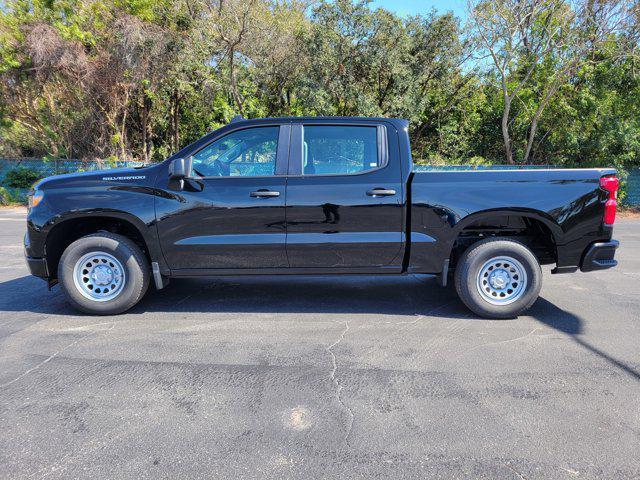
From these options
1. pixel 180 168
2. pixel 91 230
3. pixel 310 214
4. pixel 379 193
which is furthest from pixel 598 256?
pixel 91 230

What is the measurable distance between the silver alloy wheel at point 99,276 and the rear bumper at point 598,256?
4.74 metres

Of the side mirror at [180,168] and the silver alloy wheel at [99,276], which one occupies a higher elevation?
the side mirror at [180,168]

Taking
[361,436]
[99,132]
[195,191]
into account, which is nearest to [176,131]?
[99,132]

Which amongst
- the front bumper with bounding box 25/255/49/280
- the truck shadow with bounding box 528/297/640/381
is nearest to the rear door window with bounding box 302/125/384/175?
the truck shadow with bounding box 528/297/640/381

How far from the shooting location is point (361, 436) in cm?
282

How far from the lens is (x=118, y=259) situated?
15.8 feet

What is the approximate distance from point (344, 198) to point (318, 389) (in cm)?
199

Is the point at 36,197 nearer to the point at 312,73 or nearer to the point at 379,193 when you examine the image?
the point at 379,193

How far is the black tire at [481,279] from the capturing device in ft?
15.7

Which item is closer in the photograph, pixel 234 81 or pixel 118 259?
pixel 118 259

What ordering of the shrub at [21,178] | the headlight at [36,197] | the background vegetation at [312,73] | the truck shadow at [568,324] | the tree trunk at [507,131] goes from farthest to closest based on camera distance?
the tree trunk at [507,131] < the shrub at [21,178] < the background vegetation at [312,73] < the headlight at [36,197] < the truck shadow at [568,324]

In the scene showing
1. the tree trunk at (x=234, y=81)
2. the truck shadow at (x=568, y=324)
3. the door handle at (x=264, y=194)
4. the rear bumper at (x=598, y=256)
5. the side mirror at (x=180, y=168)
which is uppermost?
the tree trunk at (x=234, y=81)

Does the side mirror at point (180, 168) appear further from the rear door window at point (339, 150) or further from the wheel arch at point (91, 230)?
the rear door window at point (339, 150)

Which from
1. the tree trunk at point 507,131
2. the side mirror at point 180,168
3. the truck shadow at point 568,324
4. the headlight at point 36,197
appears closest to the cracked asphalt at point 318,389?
the truck shadow at point 568,324
